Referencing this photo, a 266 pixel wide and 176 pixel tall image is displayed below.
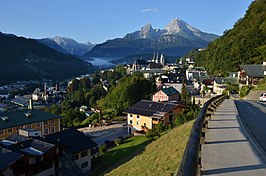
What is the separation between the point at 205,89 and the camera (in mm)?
42281

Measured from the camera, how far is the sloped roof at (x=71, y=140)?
18.6 meters

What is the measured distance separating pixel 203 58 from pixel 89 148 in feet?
175

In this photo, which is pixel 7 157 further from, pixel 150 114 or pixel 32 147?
pixel 150 114

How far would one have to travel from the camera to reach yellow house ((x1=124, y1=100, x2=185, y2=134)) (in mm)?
28312

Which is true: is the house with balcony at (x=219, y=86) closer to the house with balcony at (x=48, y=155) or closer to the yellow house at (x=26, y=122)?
the yellow house at (x=26, y=122)

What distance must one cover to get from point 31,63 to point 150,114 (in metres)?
124

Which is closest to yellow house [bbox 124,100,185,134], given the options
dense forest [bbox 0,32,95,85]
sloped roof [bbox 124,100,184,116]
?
sloped roof [bbox 124,100,184,116]

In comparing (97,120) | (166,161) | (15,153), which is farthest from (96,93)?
(166,161)

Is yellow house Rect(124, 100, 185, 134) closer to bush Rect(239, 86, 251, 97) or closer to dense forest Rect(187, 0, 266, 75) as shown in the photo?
bush Rect(239, 86, 251, 97)

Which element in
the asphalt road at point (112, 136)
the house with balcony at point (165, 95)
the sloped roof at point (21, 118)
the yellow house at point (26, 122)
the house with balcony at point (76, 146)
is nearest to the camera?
the house with balcony at point (76, 146)

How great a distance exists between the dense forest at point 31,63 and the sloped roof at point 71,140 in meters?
95.9

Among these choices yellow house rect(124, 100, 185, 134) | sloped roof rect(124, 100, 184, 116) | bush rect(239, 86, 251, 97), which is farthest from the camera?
bush rect(239, 86, 251, 97)

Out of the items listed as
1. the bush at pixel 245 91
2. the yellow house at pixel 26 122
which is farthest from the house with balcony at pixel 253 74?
the yellow house at pixel 26 122

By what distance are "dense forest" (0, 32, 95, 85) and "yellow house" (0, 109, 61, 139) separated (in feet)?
276
